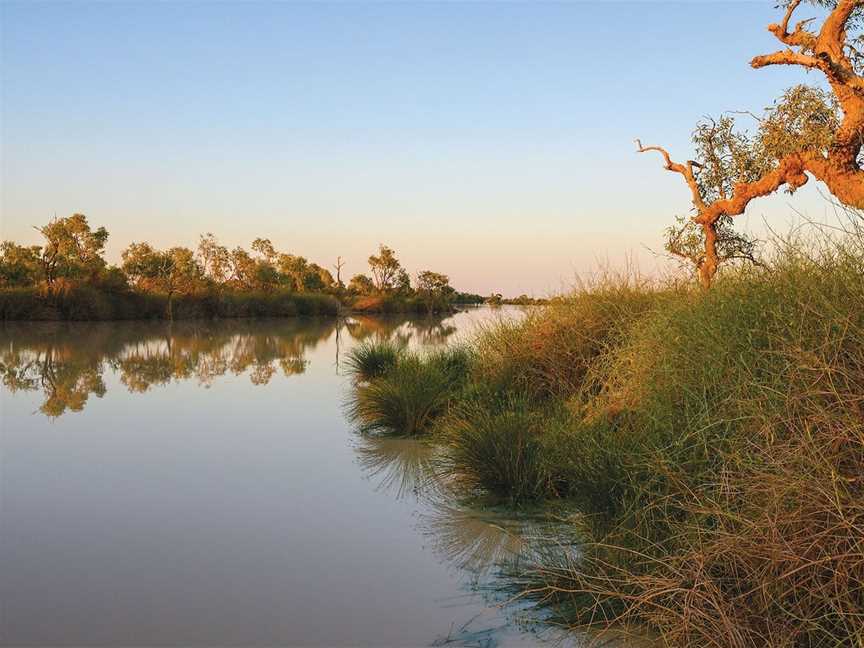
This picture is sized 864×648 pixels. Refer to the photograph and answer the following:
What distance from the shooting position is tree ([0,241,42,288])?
4838 centimetres

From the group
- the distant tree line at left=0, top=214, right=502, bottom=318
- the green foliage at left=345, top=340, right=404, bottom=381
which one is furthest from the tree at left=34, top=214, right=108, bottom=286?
the green foliage at left=345, top=340, right=404, bottom=381

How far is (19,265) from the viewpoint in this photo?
1988 inches

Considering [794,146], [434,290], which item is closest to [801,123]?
[794,146]

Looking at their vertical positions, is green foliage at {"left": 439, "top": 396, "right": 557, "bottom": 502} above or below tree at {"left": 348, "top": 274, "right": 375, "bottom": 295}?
below

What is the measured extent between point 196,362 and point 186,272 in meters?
41.0

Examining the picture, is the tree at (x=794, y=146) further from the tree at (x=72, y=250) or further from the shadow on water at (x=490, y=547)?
the tree at (x=72, y=250)

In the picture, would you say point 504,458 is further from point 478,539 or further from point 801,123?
point 801,123

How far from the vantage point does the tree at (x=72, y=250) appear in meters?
41.4

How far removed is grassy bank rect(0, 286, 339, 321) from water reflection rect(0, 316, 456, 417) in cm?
445

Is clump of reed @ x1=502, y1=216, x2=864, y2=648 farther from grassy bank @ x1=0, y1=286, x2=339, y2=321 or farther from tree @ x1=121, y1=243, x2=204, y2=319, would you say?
tree @ x1=121, y1=243, x2=204, y2=319

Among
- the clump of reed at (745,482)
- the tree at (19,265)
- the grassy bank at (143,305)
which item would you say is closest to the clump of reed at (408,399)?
the clump of reed at (745,482)

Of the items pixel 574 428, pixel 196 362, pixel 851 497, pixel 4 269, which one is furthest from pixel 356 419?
pixel 4 269

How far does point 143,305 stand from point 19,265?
1512 centimetres

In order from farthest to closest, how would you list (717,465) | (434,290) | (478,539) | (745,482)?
1. (434,290)
2. (478,539)
3. (717,465)
4. (745,482)
